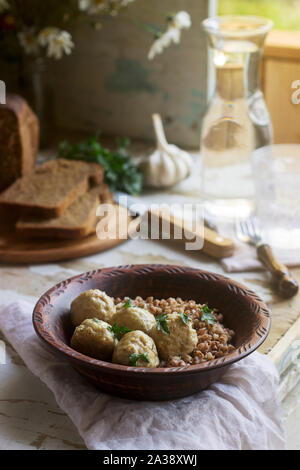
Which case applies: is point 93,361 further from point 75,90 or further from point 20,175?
point 75,90

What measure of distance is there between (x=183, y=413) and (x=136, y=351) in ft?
0.35

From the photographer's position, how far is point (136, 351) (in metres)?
0.85

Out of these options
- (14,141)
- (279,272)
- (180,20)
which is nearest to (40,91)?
(14,141)

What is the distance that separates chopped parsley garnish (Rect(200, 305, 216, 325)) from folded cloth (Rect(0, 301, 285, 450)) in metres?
0.07

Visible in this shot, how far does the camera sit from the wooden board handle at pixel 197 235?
1.36 meters

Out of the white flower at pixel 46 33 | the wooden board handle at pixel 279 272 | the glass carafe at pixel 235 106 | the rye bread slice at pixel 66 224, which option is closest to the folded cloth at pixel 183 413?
the wooden board handle at pixel 279 272

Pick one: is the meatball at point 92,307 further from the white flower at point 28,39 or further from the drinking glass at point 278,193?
the white flower at point 28,39

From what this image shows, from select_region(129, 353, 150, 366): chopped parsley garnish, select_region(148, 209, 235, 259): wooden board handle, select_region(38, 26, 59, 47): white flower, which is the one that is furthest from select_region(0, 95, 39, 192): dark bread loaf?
select_region(129, 353, 150, 366): chopped parsley garnish

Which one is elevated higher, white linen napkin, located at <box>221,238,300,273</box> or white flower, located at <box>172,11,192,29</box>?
white flower, located at <box>172,11,192,29</box>

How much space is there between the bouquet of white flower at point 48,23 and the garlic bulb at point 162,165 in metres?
0.28

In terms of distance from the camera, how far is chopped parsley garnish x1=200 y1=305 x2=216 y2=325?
971 mm

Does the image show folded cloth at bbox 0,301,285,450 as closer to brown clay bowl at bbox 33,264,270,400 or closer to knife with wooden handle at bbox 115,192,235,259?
brown clay bowl at bbox 33,264,270,400

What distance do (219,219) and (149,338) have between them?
27.0 inches
